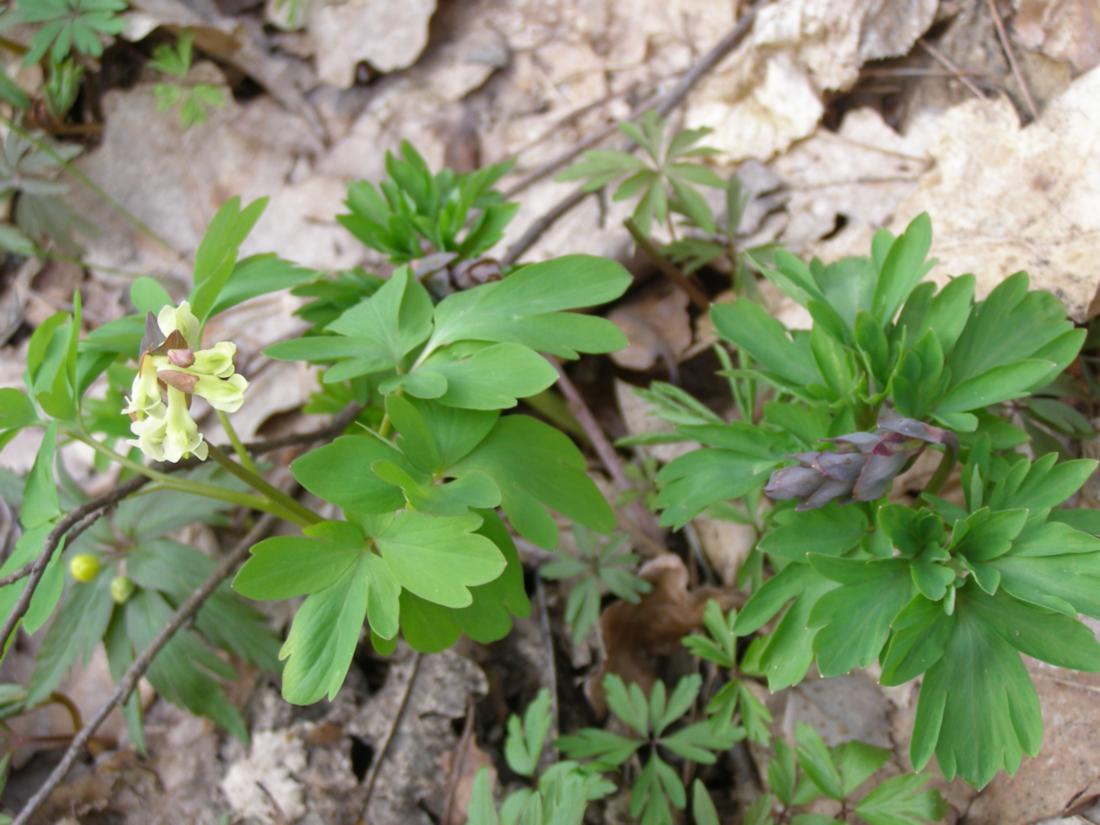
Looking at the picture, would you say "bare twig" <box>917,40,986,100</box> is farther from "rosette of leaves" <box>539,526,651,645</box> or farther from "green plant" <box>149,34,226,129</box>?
"green plant" <box>149,34,226,129</box>

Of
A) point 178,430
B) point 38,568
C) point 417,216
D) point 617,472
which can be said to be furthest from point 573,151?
point 38,568

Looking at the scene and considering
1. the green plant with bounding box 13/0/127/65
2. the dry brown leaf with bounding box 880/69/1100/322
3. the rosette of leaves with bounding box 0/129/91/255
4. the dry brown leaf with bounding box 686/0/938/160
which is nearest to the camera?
the dry brown leaf with bounding box 880/69/1100/322

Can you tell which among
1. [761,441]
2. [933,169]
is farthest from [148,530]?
[933,169]

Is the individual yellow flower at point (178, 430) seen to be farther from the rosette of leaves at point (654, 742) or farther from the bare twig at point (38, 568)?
the rosette of leaves at point (654, 742)

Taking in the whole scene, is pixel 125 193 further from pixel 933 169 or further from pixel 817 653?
pixel 817 653

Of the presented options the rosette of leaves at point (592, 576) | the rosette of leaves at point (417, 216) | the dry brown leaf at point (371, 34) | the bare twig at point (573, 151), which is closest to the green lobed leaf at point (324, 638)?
the rosette of leaves at point (592, 576)

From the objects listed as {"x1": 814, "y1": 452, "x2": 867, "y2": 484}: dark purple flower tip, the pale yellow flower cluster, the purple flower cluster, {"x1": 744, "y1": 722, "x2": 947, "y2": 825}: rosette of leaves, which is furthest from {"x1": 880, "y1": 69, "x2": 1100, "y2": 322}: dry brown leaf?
the pale yellow flower cluster
